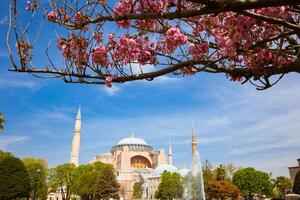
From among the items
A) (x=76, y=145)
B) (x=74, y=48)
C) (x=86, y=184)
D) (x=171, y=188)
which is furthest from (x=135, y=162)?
(x=74, y=48)

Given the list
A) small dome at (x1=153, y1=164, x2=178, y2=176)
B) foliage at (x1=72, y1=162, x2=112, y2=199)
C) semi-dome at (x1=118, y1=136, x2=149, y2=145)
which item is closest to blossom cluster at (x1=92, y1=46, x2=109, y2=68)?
foliage at (x1=72, y1=162, x2=112, y2=199)

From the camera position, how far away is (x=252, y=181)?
56.8 metres

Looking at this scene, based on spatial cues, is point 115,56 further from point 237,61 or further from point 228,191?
point 228,191

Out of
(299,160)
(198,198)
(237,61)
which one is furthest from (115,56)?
(299,160)

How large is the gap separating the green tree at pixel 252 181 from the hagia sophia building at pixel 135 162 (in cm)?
1993

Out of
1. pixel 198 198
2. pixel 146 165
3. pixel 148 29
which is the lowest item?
pixel 198 198

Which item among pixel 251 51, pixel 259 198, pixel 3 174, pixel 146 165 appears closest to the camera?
pixel 251 51

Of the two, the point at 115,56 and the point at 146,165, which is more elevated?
the point at 146,165

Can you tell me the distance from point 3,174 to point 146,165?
Answer: 250 ft

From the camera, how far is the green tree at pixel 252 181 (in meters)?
56.9

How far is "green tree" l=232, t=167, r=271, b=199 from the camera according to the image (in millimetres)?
56875

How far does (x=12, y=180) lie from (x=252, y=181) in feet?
140

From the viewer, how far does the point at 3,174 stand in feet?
88.9

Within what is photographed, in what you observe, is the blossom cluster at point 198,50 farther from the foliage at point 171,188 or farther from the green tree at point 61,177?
the green tree at point 61,177
